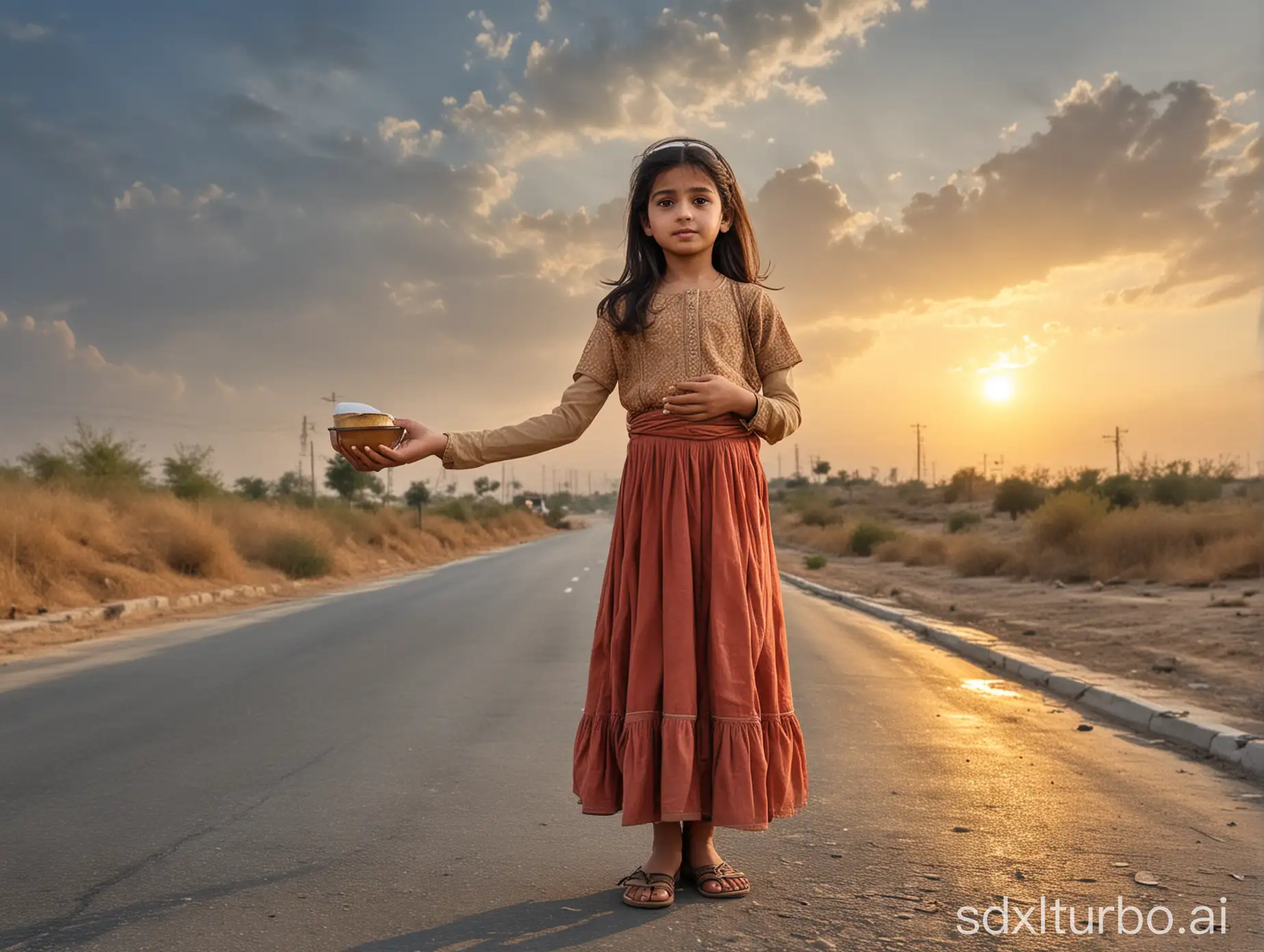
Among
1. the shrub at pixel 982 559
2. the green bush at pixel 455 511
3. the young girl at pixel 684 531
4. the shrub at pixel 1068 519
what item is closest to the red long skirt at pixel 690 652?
the young girl at pixel 684 531

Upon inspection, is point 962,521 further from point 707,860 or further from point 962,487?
point 707,860

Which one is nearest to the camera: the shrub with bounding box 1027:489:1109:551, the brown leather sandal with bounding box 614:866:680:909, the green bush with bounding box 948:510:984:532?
the brown leather sandal with bounding box 614:866:680:909

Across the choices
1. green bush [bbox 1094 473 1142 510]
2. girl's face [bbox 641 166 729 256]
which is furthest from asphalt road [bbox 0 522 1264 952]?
green bush [bbox 1094 473 1142 510]

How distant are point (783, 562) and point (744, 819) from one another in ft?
100

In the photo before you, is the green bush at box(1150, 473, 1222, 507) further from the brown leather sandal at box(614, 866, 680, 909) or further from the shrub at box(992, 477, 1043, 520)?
the brown leather sandal at box(614, 866, 680, 909)

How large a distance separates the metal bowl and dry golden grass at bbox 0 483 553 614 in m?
14.3

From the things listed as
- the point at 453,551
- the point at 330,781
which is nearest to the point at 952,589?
the point at 330,781

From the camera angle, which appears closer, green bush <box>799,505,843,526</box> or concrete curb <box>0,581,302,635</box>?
concrete curb <box>0,581,302,635</box>

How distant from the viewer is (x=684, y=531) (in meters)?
3.54

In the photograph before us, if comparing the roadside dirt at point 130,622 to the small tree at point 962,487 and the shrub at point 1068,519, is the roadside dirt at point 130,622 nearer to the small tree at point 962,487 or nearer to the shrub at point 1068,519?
the shrub at point 1068,519

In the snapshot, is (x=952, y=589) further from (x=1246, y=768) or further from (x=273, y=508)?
(x=273, y=508)

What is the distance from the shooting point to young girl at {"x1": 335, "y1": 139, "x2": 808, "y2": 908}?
3.43 meters

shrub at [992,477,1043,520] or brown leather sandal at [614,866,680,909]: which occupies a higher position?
shrub at [992,477,1043,520]

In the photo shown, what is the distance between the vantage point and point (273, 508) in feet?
104
